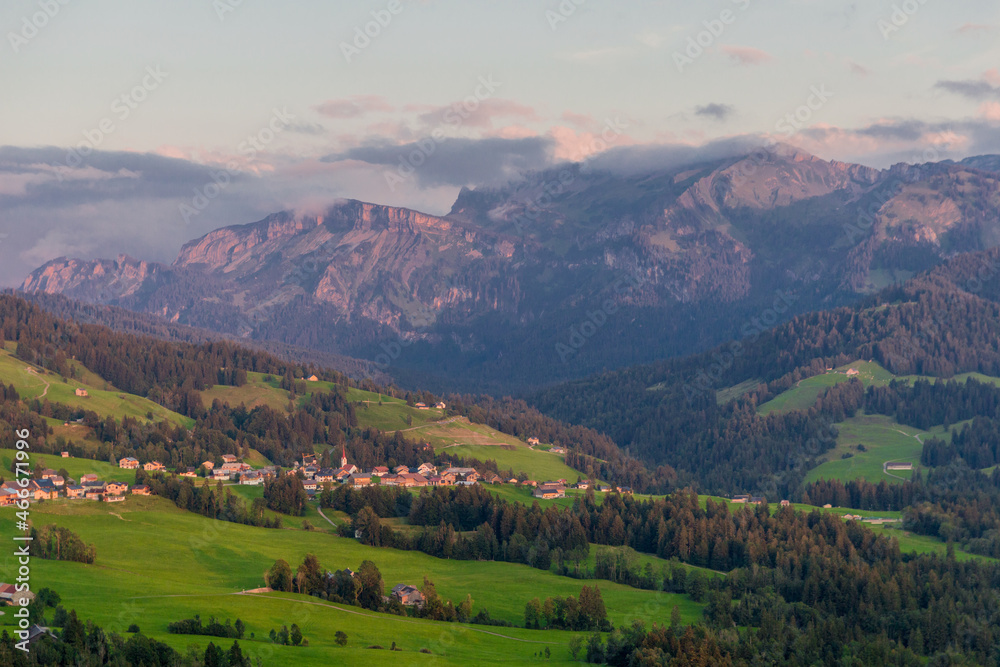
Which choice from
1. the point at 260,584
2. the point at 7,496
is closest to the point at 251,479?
the point at 7,496

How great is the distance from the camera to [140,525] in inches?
5817

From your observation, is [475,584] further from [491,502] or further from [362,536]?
[491,502]

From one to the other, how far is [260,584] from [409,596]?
58.9ft

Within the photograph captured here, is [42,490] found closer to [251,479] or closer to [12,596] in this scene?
[251,479]

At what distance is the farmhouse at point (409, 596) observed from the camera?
120375 mm

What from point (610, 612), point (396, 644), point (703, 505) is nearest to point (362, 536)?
point (610, 612)

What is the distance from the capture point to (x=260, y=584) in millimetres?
123062

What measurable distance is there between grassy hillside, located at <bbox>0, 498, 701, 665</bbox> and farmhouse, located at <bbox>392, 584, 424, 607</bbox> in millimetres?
6286

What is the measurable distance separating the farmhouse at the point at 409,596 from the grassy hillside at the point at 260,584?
6286 mm

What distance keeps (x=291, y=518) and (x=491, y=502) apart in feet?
110

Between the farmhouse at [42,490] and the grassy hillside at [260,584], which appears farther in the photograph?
the farmhouse at [42,490]

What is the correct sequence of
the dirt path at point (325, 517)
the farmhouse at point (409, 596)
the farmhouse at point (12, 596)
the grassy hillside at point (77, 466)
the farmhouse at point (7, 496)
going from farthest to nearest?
the grassy hillside at point (77, 466) → the dirt path at point (325, 517) → the farmhouse at point (7, 496) → the farmhouse at point (409, 596) → the farmhouse at point (12, 596)

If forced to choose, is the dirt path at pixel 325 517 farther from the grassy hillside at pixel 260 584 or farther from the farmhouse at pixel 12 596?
the farmhouse at pixel 12 596

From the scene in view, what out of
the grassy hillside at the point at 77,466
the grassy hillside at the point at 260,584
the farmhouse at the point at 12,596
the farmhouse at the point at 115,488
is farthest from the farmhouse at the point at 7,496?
the farmhouse at the point at 12,596
